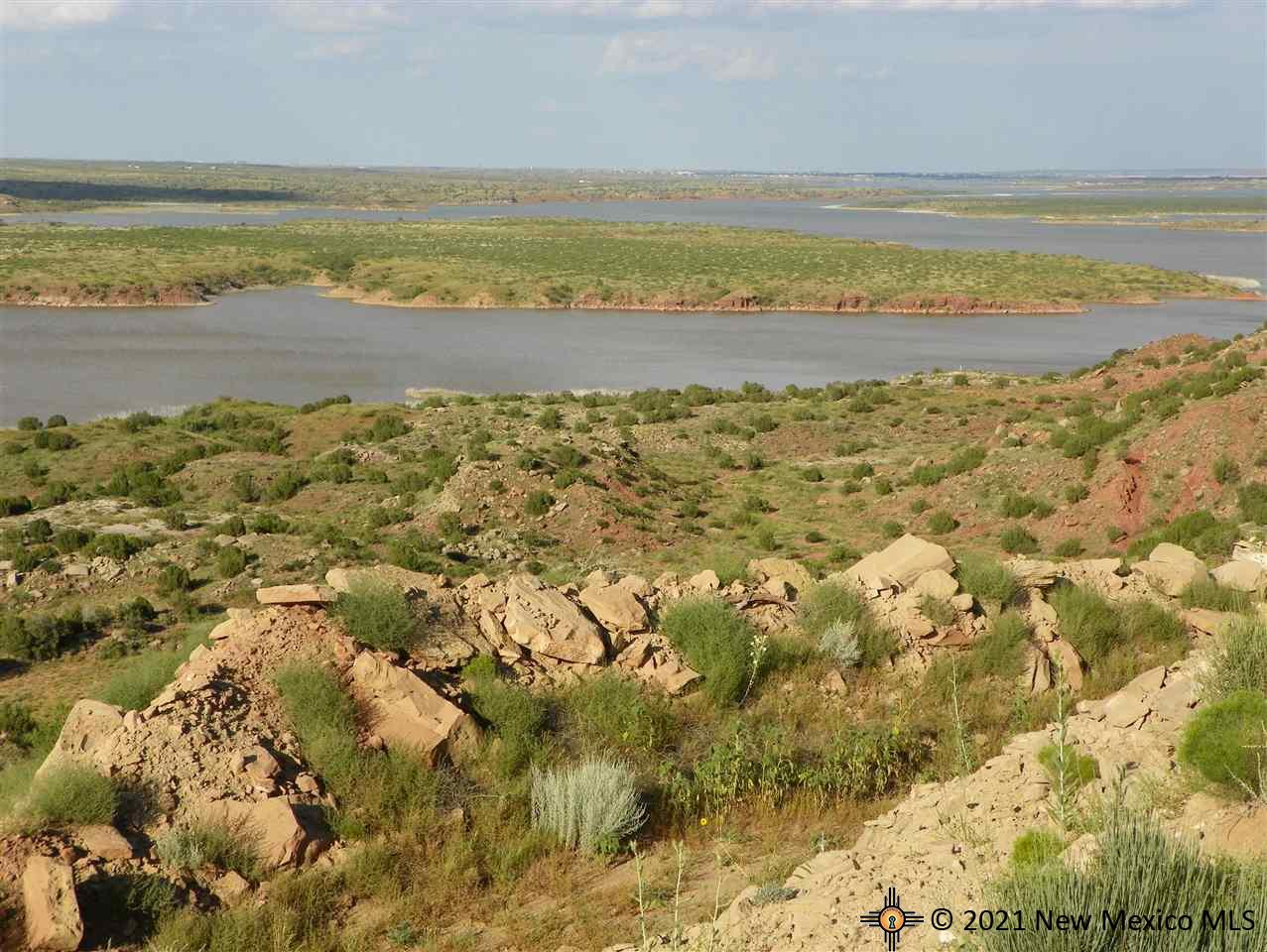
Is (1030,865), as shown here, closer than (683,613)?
Yes

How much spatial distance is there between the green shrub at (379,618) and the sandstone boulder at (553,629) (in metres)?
0.91

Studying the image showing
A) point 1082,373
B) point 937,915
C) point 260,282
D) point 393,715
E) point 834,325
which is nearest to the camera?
point 937,915

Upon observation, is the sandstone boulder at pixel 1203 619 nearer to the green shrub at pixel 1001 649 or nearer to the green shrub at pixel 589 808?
the green shrub at pixel 1001 649

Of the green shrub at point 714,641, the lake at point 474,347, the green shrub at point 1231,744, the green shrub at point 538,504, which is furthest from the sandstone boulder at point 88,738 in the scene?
the lake at point 474,347

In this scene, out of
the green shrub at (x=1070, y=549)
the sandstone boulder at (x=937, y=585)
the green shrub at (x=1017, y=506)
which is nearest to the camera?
the sandstone boulder at (x=937, y=585)

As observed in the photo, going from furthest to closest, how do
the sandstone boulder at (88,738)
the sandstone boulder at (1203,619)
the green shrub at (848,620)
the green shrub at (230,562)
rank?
1. the green shrub at (230,562)
2. the sandstone boulder at (1203,619)
3. the green shrub at (848,620)
4. the sandstone boulder at (88,738)

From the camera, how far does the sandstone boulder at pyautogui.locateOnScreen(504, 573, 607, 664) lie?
9.00 metres

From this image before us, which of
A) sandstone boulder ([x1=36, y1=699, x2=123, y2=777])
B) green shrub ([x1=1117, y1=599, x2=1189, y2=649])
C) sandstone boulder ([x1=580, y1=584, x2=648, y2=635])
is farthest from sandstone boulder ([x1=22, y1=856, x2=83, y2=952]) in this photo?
green shrub ([x1=1117, y1=599, x2=1189, y2=649])

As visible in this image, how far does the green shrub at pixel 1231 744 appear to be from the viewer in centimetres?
586

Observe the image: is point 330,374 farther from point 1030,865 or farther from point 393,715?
point 1030,865

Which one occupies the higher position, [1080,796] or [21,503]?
[1080,796]

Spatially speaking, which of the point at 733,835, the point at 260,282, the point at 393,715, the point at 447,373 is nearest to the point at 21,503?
the point at 393,715

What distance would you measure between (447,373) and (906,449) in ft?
77.6

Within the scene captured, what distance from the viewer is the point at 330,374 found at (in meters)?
46.1
